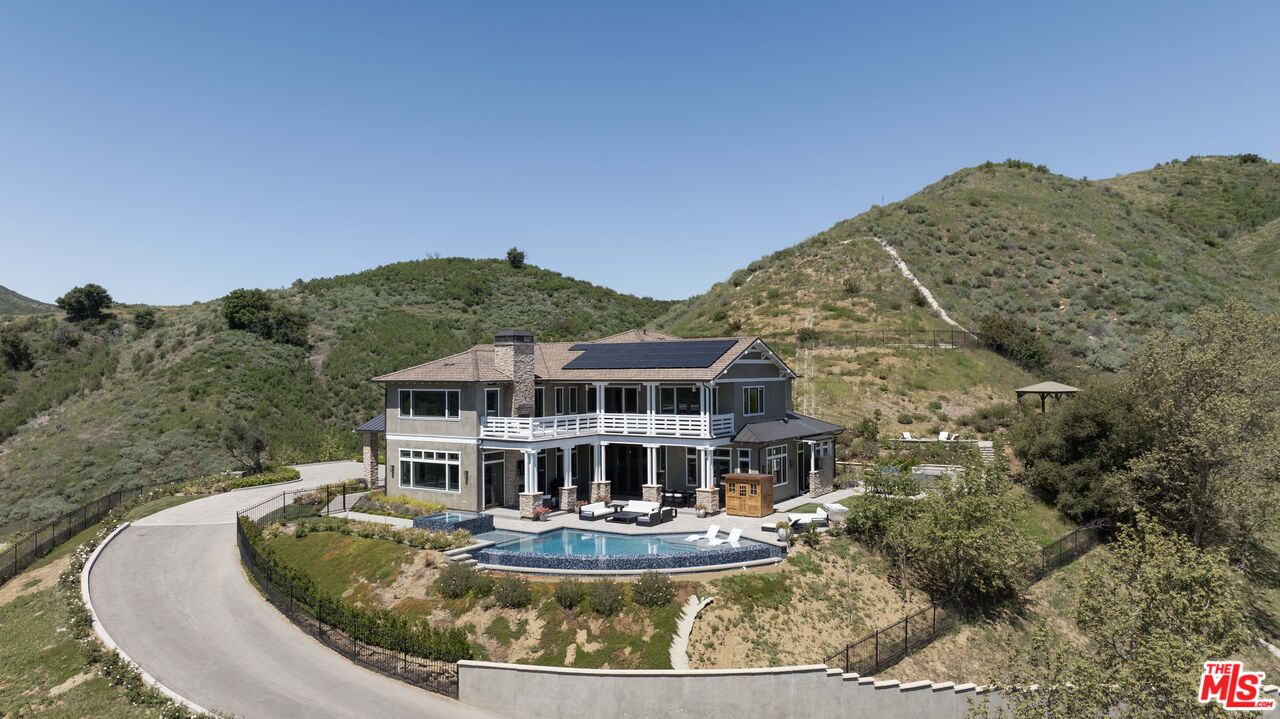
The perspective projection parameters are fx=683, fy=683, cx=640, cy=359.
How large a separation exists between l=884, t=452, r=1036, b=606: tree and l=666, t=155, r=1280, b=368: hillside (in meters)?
35.9

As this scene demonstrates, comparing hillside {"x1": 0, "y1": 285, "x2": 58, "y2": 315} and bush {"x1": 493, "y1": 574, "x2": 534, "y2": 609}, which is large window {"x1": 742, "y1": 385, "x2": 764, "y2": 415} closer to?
bush {"x1": 493, "y1": 574, "x2": 534, "y2": 609}

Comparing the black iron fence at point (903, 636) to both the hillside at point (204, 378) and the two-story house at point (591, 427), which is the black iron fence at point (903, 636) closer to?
the two-story house at point (591, 427)

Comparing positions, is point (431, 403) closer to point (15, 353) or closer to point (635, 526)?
point (635, 526)

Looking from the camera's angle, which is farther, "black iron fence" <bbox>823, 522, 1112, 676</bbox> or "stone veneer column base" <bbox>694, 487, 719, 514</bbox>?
"stone veneer column base" <bbox>694, 487, 719, 514</bbox>

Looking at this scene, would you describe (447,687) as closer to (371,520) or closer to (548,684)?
(548,684)

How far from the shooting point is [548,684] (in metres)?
17.6

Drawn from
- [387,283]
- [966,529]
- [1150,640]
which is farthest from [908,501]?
[387,283]

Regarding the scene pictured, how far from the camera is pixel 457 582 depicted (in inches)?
870

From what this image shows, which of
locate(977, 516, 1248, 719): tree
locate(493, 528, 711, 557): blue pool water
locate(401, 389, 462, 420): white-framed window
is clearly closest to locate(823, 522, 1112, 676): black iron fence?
locate(977, 516, 1248, 719): tree

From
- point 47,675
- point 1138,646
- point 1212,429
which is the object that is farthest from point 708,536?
point 1212,429

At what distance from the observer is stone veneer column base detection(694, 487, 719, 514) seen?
30609 mm

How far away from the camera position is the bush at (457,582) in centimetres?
2192

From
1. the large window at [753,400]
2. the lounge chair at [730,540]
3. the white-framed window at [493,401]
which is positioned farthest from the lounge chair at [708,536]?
the white-framed window at [493,401]

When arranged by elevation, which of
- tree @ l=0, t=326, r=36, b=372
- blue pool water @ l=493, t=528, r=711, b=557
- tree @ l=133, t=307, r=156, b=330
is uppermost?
tree @ l=133, t=307, r=156, b=330
